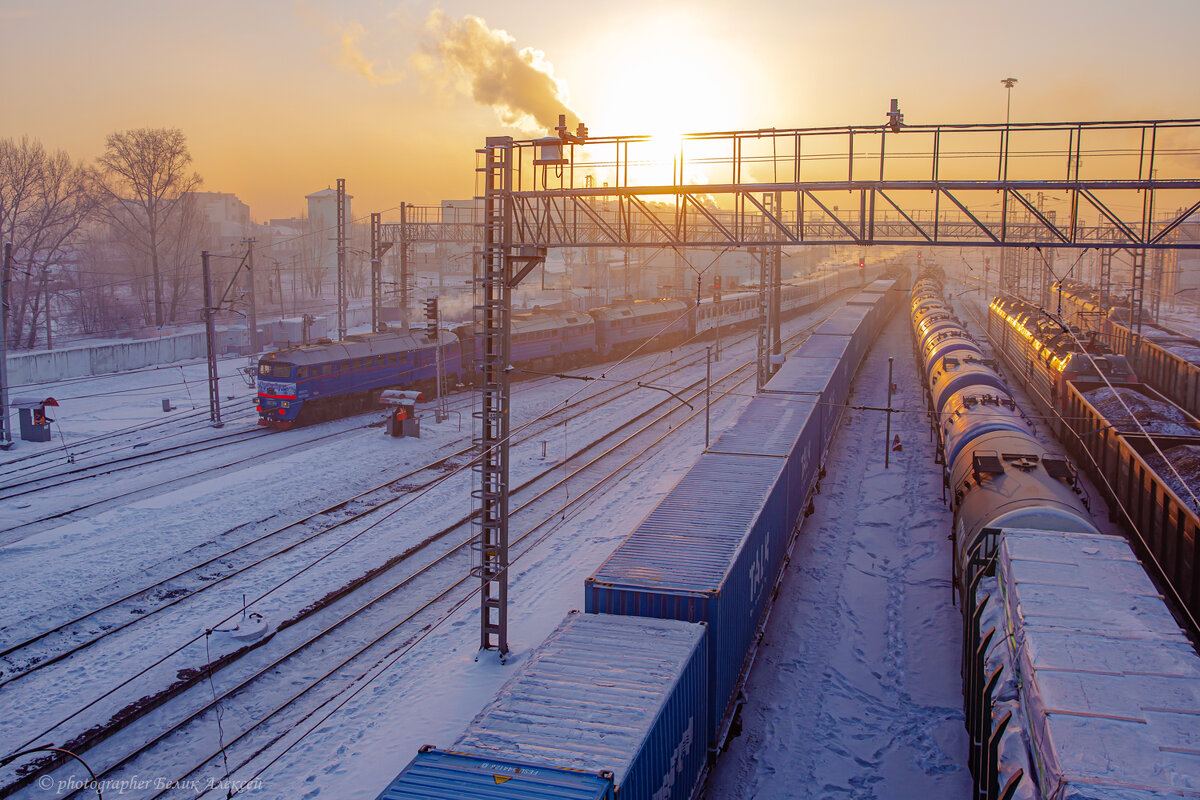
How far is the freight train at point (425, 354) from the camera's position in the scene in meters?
30.5

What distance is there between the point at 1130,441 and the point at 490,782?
17635 millimetres

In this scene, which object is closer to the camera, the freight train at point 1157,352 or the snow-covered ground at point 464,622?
the snow-covered ground at point 464,622

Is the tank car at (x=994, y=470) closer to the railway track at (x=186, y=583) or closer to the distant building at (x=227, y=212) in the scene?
the railway track at (x=186, y=583)

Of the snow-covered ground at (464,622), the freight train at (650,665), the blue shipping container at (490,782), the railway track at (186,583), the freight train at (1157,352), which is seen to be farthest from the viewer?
the freight train at (1157,352)

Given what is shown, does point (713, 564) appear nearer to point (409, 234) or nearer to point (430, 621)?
point (430, 621)

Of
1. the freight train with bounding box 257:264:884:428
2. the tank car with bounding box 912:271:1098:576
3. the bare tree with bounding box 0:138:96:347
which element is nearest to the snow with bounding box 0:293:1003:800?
the tank car with bounding box 912:271:1098:576

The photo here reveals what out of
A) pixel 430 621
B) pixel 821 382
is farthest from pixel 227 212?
pixel 430 621

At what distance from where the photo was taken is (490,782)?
7.30m

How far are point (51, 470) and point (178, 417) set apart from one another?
8002 mm

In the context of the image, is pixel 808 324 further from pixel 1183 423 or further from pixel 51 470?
pixel 51 470

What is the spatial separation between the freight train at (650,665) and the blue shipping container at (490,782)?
12 millimetres

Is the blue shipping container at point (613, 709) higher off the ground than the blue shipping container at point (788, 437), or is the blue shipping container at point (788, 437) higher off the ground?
the blue shipping container at point (788, 437)

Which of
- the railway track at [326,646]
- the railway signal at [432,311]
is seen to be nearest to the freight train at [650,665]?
the railway track at [326,646]

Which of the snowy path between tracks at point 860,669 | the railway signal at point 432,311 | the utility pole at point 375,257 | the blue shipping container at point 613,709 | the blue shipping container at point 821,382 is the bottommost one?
the snowy path between tracks at point 860,669
